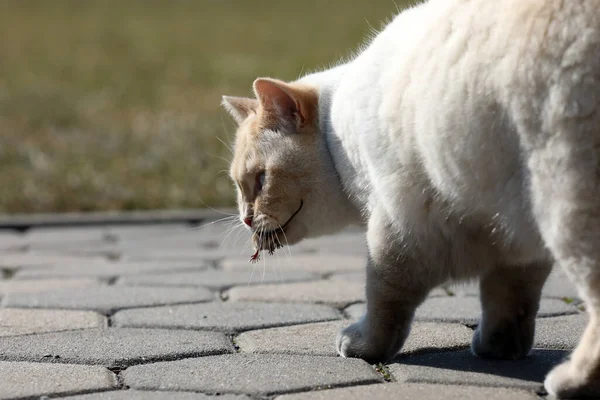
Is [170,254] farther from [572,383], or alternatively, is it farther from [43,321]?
[572,383]

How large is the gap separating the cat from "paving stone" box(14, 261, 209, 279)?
4.04 ft

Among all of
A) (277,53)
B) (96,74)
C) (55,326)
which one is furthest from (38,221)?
(277,53)

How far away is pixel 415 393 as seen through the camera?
2205 millimetres

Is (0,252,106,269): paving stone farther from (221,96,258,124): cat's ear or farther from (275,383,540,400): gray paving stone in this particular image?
(275,383,540,400): gray paving stone

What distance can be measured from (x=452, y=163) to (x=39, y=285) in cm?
226

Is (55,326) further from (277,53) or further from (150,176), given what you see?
(277,53)

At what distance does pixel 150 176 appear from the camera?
660 centimetres

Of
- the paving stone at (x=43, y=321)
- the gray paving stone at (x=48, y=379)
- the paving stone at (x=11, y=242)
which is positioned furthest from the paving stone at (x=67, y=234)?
the gray paving stone at (x=48, y=379)

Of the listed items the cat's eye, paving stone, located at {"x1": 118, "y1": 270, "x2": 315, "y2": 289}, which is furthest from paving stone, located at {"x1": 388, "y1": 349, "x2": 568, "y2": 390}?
paving stone, located at {"x1": 118, "y1": 270, "x2": 315, "y2": 289}

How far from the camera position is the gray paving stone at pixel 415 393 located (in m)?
2.17

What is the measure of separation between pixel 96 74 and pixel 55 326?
9004 millimetres

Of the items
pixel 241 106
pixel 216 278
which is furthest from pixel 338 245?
pixel 241 106

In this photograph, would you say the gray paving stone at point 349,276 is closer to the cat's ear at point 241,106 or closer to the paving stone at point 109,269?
the paving stone at point 109,269

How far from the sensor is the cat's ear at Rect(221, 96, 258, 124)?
3.21 metres
